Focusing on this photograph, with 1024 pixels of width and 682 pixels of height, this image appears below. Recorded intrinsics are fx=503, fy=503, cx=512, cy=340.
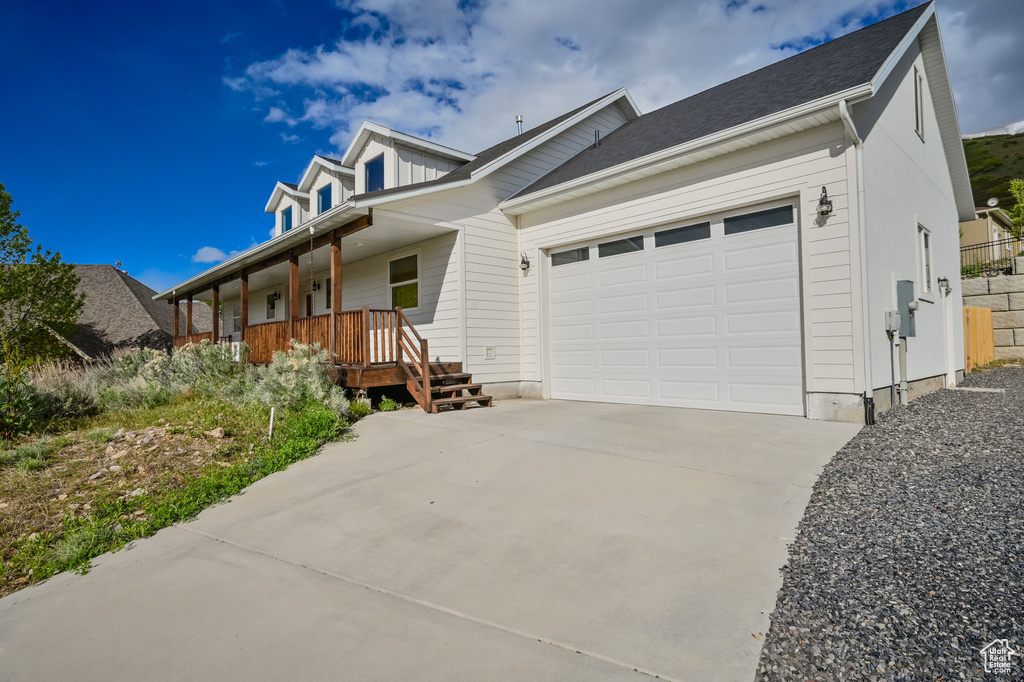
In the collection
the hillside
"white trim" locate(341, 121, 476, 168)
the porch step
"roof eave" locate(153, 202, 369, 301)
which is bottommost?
the porch step

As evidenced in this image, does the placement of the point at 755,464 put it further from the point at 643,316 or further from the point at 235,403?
the point at 235,403

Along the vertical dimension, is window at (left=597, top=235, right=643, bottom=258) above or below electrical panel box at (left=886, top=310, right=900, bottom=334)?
above

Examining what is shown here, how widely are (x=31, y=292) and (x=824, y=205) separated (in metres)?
19.8

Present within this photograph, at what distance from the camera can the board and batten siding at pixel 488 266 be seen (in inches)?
369

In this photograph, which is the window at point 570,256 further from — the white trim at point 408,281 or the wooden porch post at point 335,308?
the wooden porch post at point 335,308

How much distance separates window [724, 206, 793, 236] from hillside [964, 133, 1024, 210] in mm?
47319

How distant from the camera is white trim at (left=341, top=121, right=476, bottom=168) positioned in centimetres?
1188

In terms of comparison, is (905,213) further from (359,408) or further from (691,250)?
(359,408)

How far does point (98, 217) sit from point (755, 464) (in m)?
32.2

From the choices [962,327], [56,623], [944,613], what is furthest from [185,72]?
[962,327]

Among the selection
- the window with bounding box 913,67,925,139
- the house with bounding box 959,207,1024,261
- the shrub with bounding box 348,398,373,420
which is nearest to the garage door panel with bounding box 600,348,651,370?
the shrub with bounding box 348,398,373,420

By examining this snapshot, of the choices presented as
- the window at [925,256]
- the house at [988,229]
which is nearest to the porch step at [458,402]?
the window at [925,256]

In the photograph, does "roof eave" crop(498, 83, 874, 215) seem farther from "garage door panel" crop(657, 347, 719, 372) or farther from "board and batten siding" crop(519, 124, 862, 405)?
"garage door panel" crop(657, 347, 719, 372)

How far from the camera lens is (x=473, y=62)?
1263 cm
